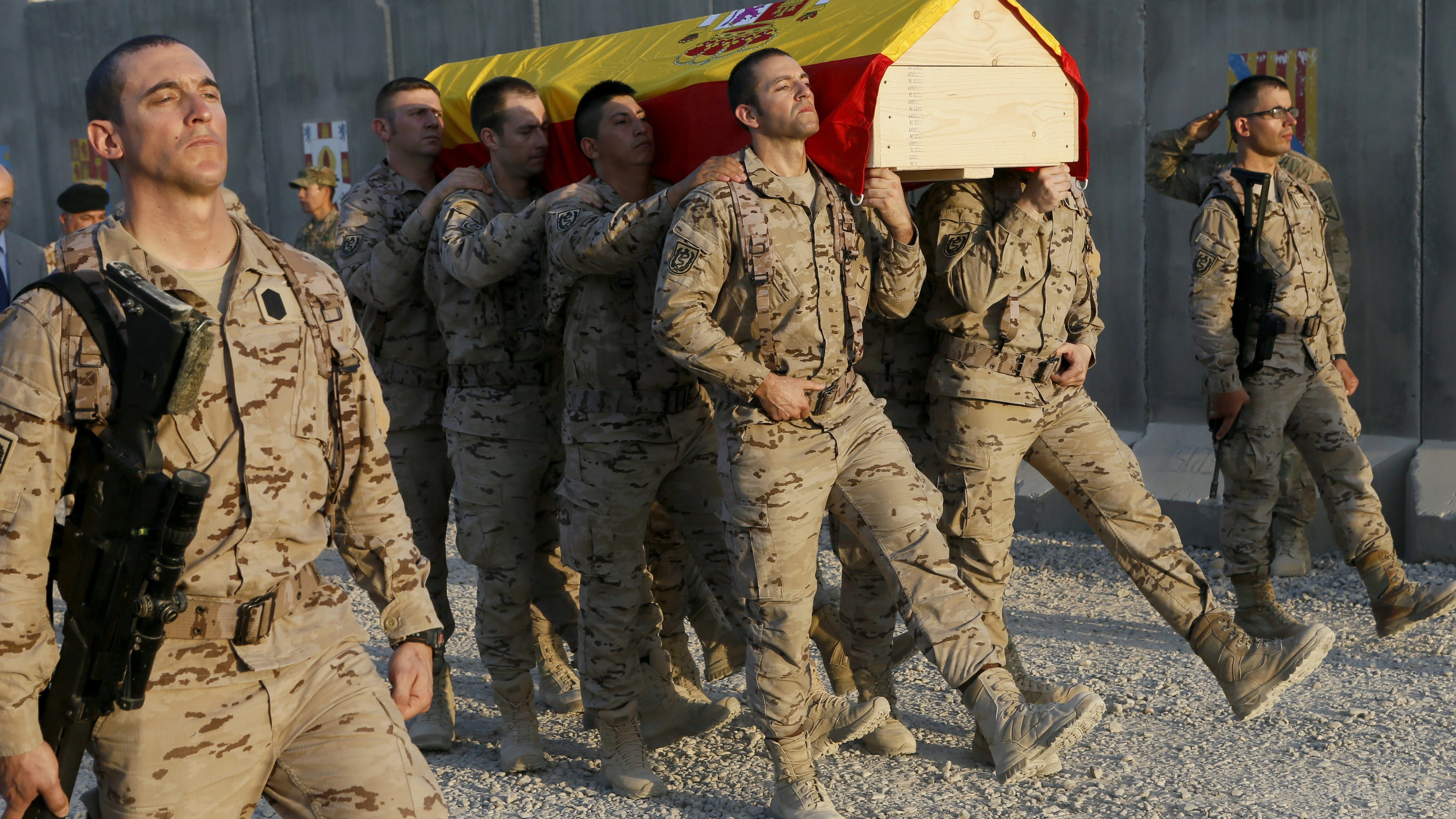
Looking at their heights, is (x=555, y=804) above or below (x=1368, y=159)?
below

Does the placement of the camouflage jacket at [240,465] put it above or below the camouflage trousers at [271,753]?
above

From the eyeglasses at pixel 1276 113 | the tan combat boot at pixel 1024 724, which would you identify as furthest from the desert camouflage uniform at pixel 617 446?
the eyeglasses at pixel 1276 113

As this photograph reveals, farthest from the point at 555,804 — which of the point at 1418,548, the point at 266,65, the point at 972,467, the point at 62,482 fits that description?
the point at 266,65

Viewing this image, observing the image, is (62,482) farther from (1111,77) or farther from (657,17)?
(657,17)

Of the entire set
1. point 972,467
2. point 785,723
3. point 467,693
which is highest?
point 972,467

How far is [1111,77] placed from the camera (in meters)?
7.36

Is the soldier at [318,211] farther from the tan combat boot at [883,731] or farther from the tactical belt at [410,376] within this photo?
the tan combat boot at [883,731]

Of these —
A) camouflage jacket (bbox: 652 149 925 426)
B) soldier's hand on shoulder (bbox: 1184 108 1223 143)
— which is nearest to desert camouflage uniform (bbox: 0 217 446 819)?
camouflage jacket (bbox: 652 149 925 426)

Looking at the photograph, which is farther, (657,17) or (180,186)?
(657,17)

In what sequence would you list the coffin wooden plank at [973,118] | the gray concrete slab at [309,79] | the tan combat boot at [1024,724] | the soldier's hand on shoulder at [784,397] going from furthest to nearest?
the gray concrete slab at [309,79]
the coffin wooden plank at [973,118]
the soldier's hand on shoulder at [784,397]
the tan combat boot at [1024,724]

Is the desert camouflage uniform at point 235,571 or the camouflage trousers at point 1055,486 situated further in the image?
the camouflage trousers at point 1055,486

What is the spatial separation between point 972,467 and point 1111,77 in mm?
3905

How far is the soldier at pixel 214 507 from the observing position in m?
2.15

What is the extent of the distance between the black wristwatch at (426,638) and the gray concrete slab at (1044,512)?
5.04m
